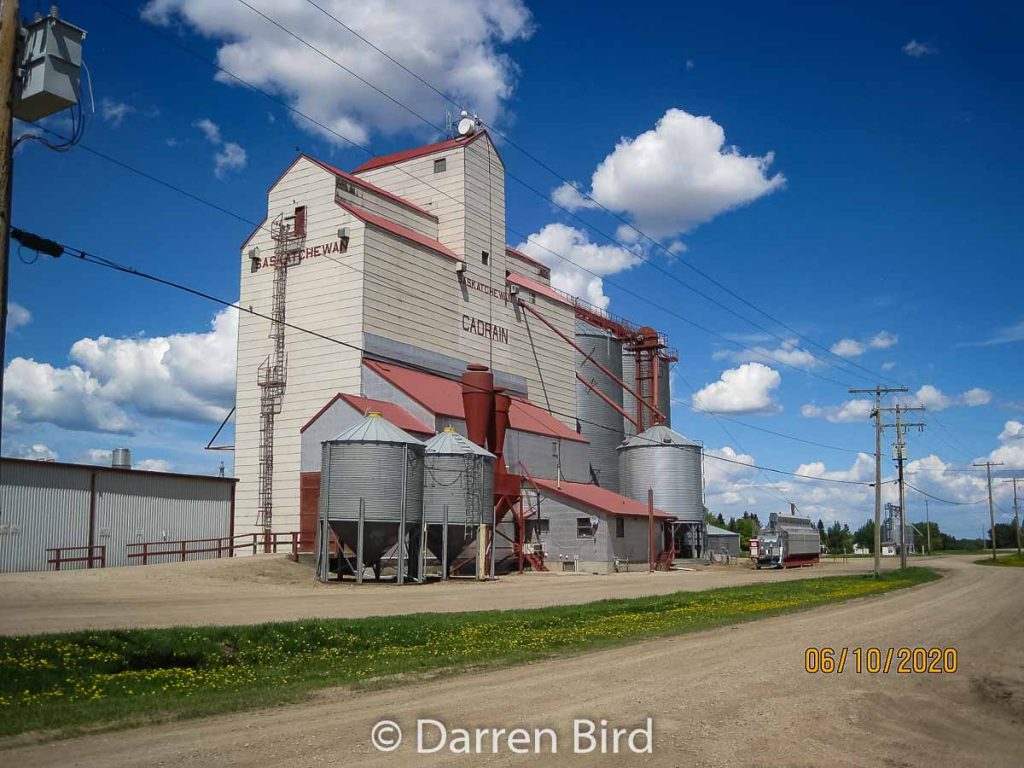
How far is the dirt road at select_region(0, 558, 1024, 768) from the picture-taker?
922 centimetres

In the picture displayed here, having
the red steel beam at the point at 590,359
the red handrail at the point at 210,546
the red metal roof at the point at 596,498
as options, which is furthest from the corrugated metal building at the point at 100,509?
the red steel beam at the point at 590,359

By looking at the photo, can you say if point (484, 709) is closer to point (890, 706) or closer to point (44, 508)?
point (890, 706)

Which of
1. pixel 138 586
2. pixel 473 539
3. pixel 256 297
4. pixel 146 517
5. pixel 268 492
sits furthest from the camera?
pixel 256 297

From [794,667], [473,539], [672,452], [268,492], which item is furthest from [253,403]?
[794,667]

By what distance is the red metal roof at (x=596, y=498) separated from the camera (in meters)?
56.0

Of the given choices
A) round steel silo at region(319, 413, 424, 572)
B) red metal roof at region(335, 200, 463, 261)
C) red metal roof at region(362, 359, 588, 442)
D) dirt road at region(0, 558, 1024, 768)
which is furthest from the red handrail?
dirt road at region(0, 558, 1024, 768)

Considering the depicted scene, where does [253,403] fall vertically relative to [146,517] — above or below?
above

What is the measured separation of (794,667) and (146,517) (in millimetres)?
35560

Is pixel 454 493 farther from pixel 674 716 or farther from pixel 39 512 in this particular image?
pixel 674 716

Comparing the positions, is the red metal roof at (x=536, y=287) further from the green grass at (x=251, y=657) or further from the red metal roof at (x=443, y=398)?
the green grass at (x=251, y=657)

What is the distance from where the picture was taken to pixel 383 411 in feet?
161

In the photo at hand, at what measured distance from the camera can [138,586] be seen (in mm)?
31453
